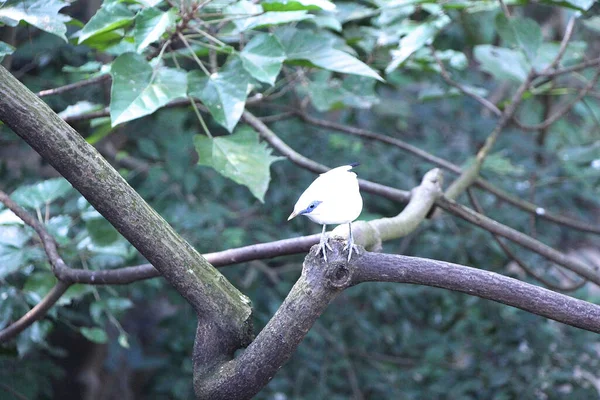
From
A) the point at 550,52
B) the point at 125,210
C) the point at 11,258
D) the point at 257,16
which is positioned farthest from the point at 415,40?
the point at 11,258

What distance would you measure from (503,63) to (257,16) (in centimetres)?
80

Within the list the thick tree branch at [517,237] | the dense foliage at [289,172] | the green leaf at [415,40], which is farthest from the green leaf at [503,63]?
the thick tree branch at [517,237]

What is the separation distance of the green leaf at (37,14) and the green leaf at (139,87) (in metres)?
0.11

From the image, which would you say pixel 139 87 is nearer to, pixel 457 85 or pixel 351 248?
pixel 351 248

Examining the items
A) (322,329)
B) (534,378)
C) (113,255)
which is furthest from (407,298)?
(113,255)

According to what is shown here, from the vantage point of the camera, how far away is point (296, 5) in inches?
47.3

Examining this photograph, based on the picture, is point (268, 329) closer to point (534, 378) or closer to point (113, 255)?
point (113, 255)

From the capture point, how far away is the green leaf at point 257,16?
51.9 inches

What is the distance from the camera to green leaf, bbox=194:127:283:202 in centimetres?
128

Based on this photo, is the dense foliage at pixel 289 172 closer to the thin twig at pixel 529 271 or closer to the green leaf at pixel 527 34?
the green leaf at pixel 527 34

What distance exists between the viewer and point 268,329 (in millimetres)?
886

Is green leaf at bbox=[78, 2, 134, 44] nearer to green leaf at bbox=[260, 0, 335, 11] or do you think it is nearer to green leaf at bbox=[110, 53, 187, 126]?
green leaf at bbox=[110, 53, 187, 126]

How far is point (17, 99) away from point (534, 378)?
1.87 metres

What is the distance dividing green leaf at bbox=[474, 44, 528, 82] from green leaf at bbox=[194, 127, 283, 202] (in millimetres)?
800
